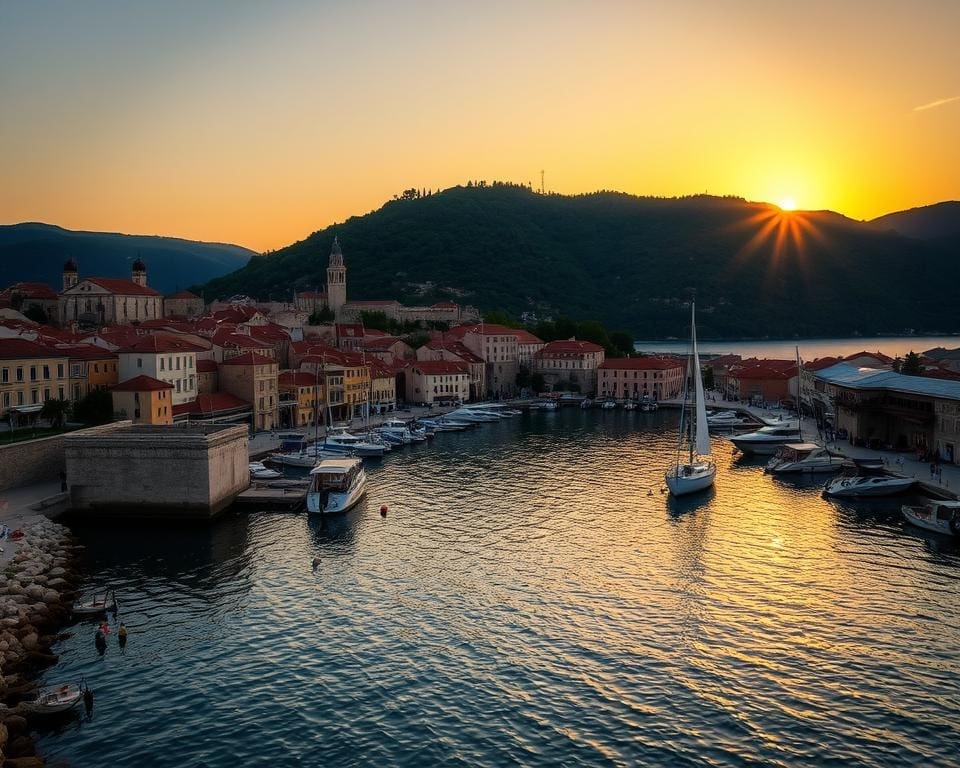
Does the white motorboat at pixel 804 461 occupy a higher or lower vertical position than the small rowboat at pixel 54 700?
higher

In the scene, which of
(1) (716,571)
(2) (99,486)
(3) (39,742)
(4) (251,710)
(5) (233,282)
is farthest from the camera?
(5) (233,282)

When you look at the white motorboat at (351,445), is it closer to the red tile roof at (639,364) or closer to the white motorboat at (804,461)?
the white motorboat at (804,461)

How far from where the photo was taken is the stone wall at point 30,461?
39219mm

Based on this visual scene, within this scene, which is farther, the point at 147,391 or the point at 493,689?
the point at 147,391

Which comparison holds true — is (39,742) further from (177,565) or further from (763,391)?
(763,391)

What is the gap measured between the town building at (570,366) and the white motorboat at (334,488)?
61.3 m

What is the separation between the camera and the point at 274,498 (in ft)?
137

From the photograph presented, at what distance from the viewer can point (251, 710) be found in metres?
20.7

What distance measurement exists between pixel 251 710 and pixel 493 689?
19.8 feet

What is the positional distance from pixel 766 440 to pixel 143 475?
40.5 m

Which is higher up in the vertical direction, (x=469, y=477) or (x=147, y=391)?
(x=147, y=391)

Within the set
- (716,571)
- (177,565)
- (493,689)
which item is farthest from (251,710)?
(716,571)

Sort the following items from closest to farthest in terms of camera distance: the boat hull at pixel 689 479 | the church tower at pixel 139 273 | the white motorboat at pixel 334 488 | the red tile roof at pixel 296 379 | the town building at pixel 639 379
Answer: the white motorboat at pixel 334 488
the boat hull at pixel 689 479
the red tile roof at pixel 296 379
the town building at pixel 639 379
the church tower at pixel 139 273

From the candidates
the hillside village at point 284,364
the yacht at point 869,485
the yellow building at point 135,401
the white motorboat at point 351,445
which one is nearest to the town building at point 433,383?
the hillside village at point 284,364
